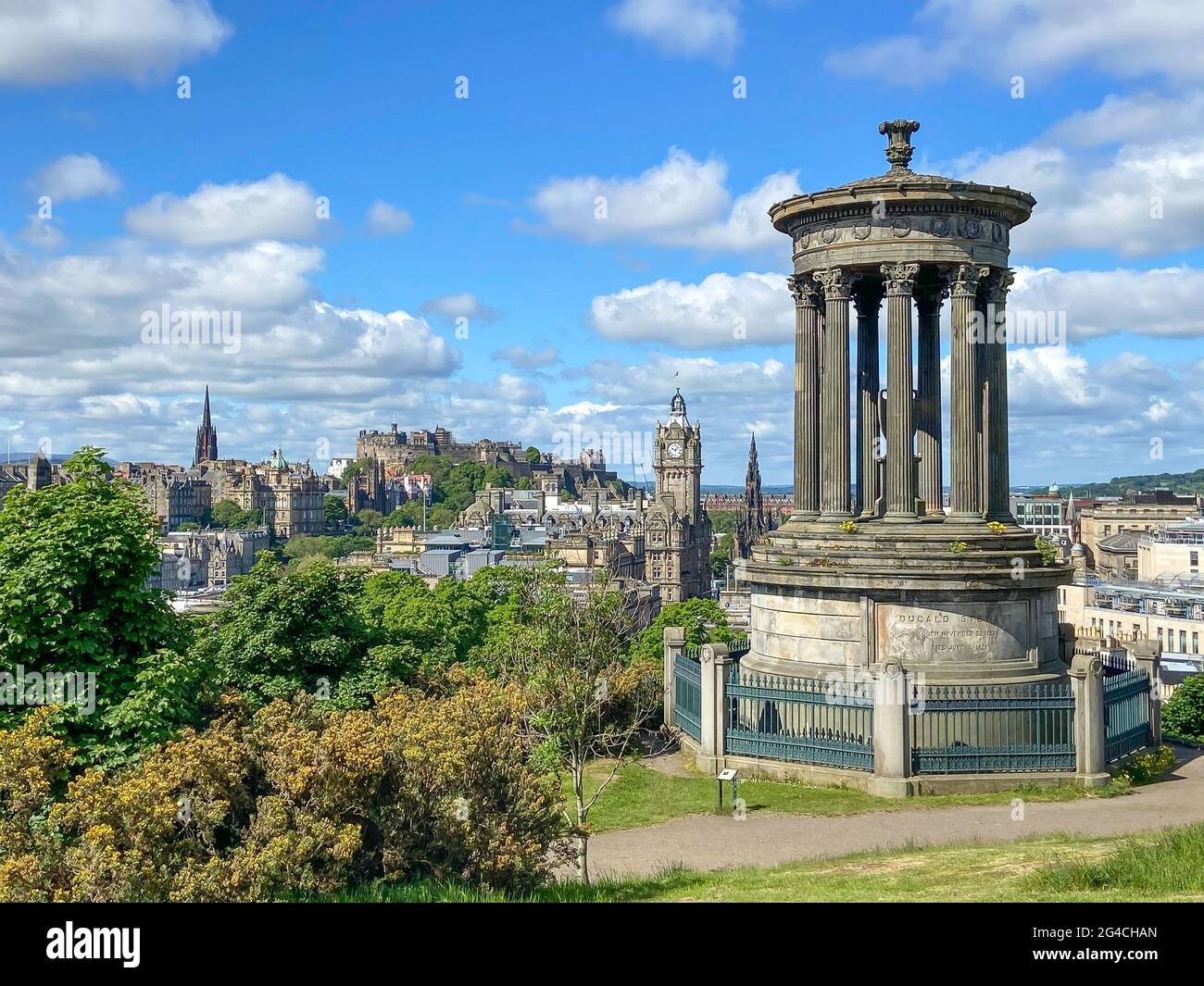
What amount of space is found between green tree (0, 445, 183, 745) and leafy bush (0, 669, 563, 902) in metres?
3.35

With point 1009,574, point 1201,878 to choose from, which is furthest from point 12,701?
point 1009,574

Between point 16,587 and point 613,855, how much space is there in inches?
428

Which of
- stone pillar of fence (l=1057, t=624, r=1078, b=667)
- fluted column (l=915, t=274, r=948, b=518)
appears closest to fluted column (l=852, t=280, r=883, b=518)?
fluted column (l=915, t=274, r=948, b=518)

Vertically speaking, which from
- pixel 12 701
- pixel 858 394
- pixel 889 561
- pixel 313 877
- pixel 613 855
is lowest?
pixel 613 855

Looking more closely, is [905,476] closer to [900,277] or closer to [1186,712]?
[900,277]

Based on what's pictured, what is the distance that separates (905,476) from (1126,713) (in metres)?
7.06

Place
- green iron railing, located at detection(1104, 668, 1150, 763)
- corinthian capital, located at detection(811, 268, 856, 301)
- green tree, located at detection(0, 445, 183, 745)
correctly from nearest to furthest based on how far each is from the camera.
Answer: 1. green tree, located at detection(0, 445, 183, 745)
2. green iron railing, located at detection(1104, 668, 1150, 763)
3. corinthian capital, located at detection(811, 268, 856, 301)

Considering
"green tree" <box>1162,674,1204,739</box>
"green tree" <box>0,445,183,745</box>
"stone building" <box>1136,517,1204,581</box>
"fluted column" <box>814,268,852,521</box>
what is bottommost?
"green tree" <box>1162,674,1204,739</box>

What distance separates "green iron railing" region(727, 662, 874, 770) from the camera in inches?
950

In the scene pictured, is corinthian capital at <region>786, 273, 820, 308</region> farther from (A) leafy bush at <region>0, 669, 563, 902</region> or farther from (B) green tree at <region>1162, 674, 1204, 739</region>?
(B) green tree at <region>1162, 674, 1204, 739</region>

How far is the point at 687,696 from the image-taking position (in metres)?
28.6

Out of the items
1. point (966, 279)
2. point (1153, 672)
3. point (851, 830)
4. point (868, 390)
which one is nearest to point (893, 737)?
point (851, 830)
